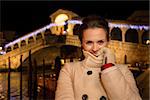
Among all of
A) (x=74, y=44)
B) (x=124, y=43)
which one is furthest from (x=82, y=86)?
(x=124, y=43)

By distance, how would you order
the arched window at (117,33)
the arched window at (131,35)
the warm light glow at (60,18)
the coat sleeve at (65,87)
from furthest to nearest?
the arched window at (131,35) → the arched window at (117,33) → the warm light glow at (60,18) → the coat sleeve at (65,87)

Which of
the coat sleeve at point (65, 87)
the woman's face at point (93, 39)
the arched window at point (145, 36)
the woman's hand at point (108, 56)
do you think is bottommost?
the coat sleeve at point (65, 87)

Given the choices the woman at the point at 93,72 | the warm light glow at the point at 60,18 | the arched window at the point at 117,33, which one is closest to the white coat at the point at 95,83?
the woman at the point at 93,72

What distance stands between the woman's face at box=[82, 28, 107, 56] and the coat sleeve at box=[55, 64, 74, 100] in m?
0.22

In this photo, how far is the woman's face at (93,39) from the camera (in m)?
2.16

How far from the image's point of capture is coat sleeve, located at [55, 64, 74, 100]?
2.13 m

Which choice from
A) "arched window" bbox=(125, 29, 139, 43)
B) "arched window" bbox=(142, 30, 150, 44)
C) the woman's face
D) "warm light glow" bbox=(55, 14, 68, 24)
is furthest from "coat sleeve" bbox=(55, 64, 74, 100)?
"arched window" bbox=(125, 29, 139, 43)

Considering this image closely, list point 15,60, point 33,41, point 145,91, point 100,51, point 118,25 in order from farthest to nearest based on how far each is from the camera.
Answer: point 118,25
point 33,41
point 15,60
point 145,91
point 100,51

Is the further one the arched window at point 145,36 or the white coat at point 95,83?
the arched window at point 145,36

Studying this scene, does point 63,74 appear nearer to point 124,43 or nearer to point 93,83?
point 93,83

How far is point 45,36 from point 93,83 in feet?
75.2

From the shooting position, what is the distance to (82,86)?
216cm

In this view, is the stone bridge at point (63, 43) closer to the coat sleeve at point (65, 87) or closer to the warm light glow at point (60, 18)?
the warm light glow at point (60, 18)

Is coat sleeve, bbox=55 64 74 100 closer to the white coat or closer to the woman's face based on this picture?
the white coat
